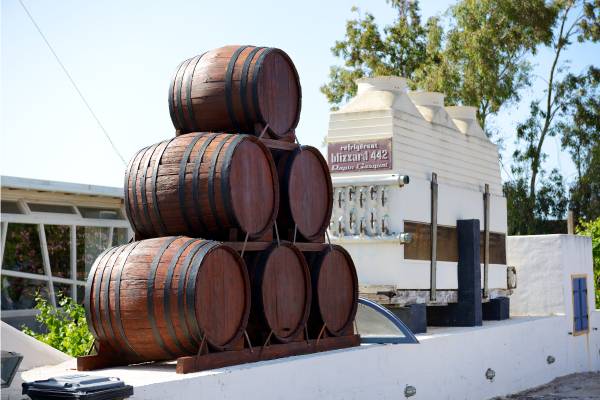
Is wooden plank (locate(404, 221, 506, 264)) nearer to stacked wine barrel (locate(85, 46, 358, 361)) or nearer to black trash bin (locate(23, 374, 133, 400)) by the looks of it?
stacked wine barrel (locate(85, 46, 358, 361))

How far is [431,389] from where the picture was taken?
9.80m

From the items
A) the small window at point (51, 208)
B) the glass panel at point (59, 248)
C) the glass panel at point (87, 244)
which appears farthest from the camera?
the glass panel at point (87, 244)

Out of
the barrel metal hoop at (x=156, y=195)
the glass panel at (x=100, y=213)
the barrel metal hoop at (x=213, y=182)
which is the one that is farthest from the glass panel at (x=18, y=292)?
the barrel metal hoop at (x=213, y=182)

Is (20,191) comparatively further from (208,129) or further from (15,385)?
(15,385)

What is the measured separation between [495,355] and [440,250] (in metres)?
1.53

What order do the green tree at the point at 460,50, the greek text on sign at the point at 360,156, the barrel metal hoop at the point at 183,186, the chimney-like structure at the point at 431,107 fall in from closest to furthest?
the barrel metal hoop at the point at 183,186 < the greek text on sign at the point at 360,156 < the chimney-like structure at the point at 431,107 < the green tree at the point at 460,50

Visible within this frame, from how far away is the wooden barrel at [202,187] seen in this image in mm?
7227

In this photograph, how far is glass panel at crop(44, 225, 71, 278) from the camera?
14836 millimetres

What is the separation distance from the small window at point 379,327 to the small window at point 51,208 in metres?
6.90

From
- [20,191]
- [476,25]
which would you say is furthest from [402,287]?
[476,25]

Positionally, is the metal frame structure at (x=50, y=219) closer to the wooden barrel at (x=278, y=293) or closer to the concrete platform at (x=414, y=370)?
the concrete platform at (x=414, y=370)

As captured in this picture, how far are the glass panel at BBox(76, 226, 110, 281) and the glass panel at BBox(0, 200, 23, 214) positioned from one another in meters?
1.36

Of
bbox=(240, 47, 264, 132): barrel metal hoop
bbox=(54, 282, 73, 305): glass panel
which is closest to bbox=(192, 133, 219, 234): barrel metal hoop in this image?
bbox=(240, 47, 264, 132): barrel metal hoop

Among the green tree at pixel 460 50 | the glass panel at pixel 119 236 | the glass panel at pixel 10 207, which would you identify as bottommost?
the glass panel at pixel 119 236
